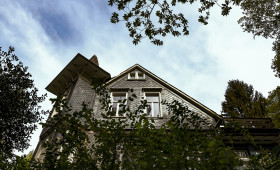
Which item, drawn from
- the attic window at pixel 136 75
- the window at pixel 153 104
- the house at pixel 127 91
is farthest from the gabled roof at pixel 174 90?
the window at pixel 153 104

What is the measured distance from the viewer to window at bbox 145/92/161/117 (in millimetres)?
13430

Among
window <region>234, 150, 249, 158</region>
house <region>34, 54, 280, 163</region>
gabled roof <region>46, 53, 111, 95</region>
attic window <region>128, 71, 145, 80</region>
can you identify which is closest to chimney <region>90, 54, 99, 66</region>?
gabled roof <region>46, 53, 111, 95</region>

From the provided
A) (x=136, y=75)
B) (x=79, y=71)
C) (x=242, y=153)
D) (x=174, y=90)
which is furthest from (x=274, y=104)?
(x=79, y=71)

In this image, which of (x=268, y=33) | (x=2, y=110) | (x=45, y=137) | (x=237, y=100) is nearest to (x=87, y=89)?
(x=45, y=137)

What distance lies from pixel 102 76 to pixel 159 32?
951 centimetres

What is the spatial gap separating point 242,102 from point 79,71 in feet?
78.3

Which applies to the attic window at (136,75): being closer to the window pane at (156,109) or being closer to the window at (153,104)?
the window at (153,104)

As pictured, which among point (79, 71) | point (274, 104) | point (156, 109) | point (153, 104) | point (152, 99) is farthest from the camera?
point (274, 104)

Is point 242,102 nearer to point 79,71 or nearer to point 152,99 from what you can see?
point 152,99

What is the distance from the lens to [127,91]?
14.9 metres

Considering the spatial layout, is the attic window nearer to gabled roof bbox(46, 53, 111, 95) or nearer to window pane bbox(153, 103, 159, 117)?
gabled roof bbox(46, 53, 111, 95)

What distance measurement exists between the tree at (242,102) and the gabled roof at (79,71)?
1996 centimetres

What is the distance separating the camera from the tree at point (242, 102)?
25.4 metres

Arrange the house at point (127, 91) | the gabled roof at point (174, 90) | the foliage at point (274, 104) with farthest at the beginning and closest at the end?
the foliage at point (274, 104) → the gabled roof at point (174, 90) → the house at point (127, 91)
